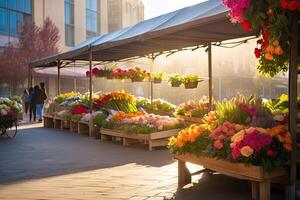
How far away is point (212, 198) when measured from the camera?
5277 millimetres

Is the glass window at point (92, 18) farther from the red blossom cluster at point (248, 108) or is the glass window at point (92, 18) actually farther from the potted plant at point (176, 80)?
the red blossom cluster at point (248, 108)

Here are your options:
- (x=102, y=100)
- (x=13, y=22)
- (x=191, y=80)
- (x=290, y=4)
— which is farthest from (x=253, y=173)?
(x=13, y=22)

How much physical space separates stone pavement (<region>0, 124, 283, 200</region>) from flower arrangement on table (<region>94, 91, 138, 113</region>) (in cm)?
290

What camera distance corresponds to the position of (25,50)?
30125 mm

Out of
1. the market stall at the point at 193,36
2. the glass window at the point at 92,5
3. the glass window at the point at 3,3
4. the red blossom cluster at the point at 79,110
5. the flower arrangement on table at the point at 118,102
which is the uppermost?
the glass window at the point at 92,5

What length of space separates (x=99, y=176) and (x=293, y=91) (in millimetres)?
3430

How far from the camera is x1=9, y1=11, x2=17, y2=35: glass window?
3188 centimetres

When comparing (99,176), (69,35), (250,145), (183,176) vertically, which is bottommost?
(99,176)

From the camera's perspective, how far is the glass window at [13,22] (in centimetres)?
3188

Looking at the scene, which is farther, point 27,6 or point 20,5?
point 27,6

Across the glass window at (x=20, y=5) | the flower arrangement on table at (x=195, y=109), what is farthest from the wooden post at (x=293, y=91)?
the glass window at (x=20, y=5)

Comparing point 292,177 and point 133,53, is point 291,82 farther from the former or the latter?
point 133,53

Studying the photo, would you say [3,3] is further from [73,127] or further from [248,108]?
[248,108]

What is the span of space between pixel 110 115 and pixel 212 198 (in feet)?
23.6
